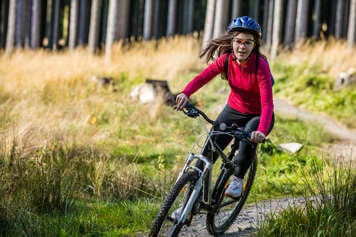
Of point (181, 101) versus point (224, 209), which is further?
point (224, 209)

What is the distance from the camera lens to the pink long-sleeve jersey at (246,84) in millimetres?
4368

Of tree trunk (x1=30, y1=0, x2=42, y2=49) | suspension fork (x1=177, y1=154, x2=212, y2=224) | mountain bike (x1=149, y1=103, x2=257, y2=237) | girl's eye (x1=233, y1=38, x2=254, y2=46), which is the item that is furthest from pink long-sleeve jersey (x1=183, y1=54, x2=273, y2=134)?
tree trunk (x1=30, y1=0, x2=42, y2=49)

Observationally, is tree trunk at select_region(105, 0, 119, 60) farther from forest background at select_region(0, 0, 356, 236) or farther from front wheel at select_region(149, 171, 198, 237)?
front wheel at select_region(149, 171, 198, 237)

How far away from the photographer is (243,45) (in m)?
4.43

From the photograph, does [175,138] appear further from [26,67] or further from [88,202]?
[26,67]

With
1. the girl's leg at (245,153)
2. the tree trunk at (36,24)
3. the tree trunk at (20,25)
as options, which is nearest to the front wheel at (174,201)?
the girl's leg at (245,153)

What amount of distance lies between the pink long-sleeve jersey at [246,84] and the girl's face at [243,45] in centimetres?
8

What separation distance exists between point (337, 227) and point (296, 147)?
444cm

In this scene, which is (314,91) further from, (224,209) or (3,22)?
(3,22)

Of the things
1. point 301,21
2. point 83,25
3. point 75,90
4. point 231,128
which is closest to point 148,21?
point 83,25

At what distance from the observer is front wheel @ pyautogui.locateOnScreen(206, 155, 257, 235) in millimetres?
4648

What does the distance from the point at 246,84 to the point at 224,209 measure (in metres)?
1.45

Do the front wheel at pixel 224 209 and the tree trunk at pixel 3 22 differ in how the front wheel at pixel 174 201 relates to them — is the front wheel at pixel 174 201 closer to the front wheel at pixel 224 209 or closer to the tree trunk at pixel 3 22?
the front wheel at pixel 224 209

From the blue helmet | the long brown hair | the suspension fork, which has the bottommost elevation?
the suspension fork
